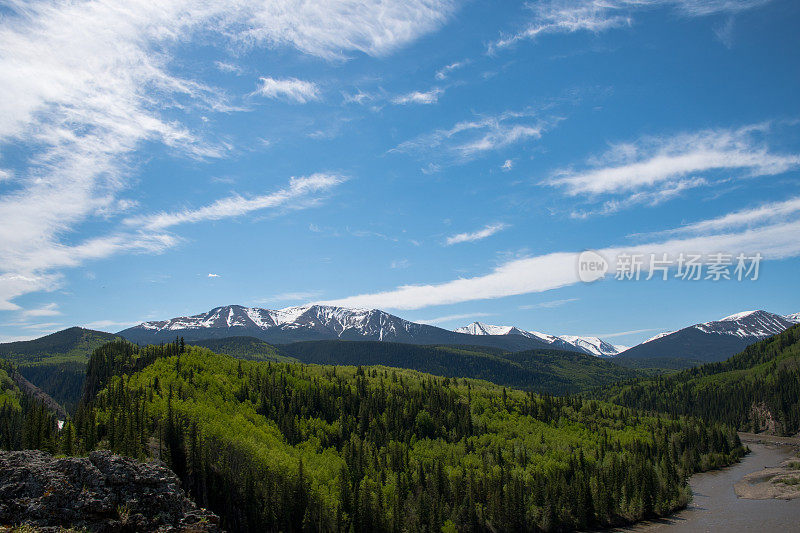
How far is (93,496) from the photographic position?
47406mm

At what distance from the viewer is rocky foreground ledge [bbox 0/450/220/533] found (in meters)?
44.2

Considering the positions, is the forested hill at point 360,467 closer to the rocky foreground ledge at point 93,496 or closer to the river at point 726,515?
the river at point 726,515

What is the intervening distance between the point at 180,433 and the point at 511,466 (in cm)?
10533

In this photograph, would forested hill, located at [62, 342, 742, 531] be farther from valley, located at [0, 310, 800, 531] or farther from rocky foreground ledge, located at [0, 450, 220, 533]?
rocky foreground ledge, located at [0, 450, 220, 533]

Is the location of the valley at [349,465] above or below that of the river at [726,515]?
above

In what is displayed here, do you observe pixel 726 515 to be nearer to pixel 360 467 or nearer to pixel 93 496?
pixel 360 467

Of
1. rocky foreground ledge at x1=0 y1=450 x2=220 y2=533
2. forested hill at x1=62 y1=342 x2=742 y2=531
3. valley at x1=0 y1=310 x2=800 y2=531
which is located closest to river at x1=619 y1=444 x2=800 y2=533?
valley at x1=0 y1=310 x2=800 y2=531

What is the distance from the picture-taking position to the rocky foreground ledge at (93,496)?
44.2 metres

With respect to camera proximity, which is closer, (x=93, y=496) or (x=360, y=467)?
(x=93, y=496)

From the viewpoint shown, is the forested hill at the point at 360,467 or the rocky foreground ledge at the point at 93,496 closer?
the rocky foreground ledge at the point at 93,496

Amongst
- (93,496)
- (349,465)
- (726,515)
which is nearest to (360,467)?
(349,465)

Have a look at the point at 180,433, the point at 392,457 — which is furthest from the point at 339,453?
the point at 180,433

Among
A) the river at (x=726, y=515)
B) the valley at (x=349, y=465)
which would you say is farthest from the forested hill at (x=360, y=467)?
the river at (x=726, y=515)

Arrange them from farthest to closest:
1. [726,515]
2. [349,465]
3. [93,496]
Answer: [349,465], [726,515], [93,496]
